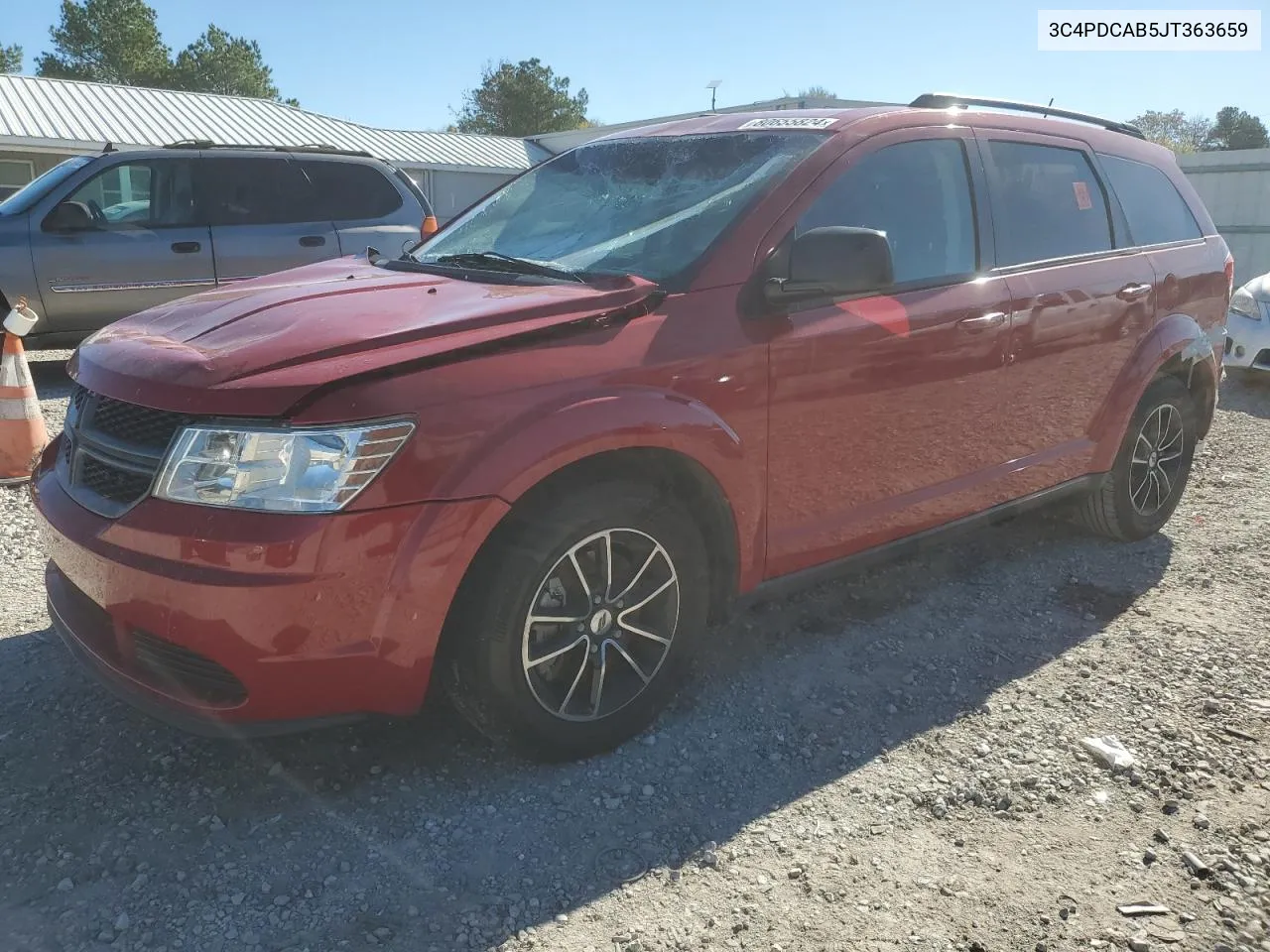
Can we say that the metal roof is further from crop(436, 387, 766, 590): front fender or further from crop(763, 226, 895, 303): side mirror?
crop(436, 387, 766, 590): front fender

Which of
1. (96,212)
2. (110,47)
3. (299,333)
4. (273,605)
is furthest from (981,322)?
(110,47)

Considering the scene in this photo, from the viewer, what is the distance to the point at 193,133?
23.0 metres

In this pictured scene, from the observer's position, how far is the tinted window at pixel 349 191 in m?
8.32

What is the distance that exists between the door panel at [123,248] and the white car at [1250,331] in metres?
9.06

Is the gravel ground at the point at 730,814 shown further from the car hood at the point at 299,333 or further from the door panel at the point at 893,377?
the car hood at the point at 299,333

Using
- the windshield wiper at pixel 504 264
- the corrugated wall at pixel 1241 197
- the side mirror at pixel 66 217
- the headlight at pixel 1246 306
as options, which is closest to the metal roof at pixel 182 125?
the side mirror at pixel 66 217

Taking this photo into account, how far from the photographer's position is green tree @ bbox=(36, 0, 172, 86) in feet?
190

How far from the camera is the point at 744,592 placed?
10.1 ft

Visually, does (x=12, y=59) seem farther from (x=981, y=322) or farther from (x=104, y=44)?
(x=981, y=322)

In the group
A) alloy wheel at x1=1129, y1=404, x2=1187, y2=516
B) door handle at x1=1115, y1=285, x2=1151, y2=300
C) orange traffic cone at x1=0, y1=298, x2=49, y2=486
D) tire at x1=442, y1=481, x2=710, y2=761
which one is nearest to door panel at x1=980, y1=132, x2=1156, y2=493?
door handle at x1=1115, y1=285, x2=1151, y2=300

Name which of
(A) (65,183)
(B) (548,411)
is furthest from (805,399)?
(A) (65,183)

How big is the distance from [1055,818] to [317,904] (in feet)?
6.31

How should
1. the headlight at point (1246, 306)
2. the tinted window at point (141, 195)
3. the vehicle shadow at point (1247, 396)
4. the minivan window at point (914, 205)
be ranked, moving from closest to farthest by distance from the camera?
the minivan window at point (914, 205), the tinted window at point (141, 195), the vehicle shadow at point (1247, 396), the headlight at point (1246, 306)

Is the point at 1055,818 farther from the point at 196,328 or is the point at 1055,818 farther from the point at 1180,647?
the point at 196,328
